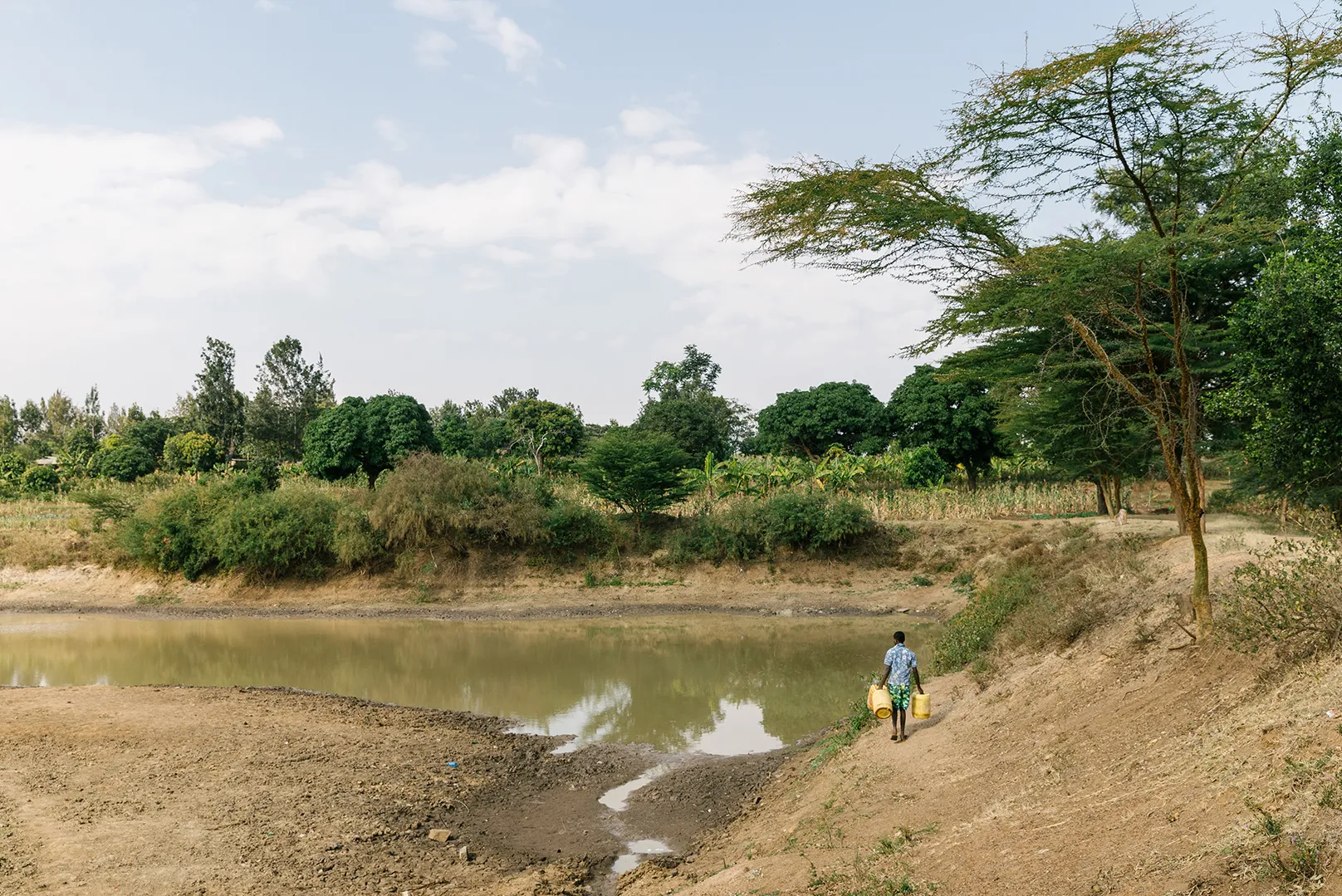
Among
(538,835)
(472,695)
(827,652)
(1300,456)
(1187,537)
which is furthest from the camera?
(827,652)

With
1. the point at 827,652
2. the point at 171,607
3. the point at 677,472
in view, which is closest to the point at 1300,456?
the point at 827,652

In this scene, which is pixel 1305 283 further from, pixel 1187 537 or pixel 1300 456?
pixel 1187 537

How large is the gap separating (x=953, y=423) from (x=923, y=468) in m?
3.85

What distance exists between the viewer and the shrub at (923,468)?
38.4 m

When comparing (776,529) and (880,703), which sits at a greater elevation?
(776,529)

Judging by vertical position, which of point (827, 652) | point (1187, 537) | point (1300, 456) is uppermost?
point (1300, 456)

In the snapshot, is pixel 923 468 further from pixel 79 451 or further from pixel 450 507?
pixel 79 451

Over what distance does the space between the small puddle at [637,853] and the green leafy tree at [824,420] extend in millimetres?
38324

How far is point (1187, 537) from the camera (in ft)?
48.8

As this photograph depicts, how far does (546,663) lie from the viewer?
826 inches

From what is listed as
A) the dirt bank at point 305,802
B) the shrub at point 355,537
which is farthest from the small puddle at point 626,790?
the shrub at point 355,537

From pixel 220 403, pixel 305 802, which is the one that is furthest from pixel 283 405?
pixel 305 802

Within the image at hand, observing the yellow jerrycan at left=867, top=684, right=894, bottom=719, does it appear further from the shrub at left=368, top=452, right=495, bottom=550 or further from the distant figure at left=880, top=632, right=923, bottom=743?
the shrub at left=368, top=452, right=495, bottom=550

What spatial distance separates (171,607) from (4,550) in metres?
9.09
